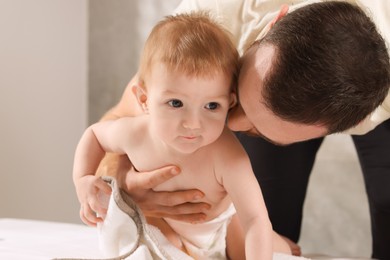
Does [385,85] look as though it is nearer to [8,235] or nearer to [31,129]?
[8,235]

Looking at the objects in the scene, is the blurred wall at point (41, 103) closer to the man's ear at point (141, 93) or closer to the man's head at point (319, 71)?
the man's ear at point (141, 93)

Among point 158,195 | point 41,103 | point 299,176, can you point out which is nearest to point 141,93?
point 158,195

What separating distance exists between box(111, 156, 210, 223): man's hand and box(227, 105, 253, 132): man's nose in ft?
0.44

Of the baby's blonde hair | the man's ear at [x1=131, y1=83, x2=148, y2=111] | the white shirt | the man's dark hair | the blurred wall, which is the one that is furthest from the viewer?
the blurred wall

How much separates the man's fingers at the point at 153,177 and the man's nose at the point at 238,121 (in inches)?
5.3

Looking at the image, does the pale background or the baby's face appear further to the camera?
the pale background

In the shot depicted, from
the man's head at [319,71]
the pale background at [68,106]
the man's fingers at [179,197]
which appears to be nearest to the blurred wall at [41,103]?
the pale background at [68,106]

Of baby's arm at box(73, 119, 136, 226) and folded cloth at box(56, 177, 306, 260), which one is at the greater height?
baby's arm at box(73, 119, 136, 226)

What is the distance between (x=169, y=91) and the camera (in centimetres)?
112

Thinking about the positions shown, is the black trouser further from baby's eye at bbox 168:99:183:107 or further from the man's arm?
baby's eye at bbox 168:99:183:107

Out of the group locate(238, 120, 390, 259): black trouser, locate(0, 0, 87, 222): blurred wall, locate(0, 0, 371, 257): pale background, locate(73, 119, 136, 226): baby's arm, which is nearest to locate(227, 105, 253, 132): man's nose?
locate(73, 119, 136, 226): baby's arm

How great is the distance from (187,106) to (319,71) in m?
0.25

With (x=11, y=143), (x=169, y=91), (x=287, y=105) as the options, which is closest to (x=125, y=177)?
(x=169, y=91)

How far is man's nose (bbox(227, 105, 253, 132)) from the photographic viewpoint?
1.17m
